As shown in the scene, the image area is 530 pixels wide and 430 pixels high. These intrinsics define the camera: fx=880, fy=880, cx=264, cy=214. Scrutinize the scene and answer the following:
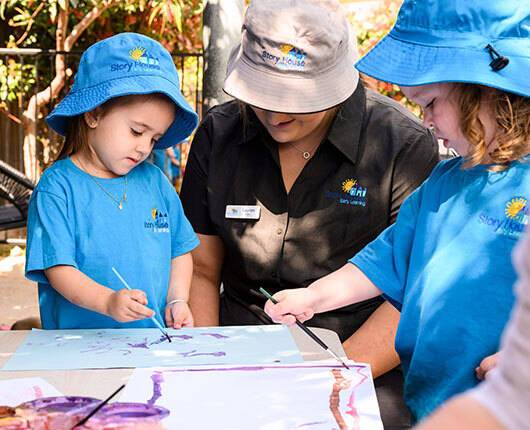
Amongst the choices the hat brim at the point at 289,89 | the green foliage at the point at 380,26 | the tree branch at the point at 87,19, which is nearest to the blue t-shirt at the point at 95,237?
the hat brim at the point at 289,89

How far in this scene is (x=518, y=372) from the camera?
1.88 ft

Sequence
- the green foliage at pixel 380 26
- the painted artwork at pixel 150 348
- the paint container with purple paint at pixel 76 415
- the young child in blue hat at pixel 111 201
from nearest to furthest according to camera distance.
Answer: the paint container with purple paint at pixel 76 415 < the painted artwork at pixel 150 348 < the young child in blue hat at pixel 111 201 < the green foliage at pixel 380 26

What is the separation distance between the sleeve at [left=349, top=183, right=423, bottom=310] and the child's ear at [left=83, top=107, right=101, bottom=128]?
826 millimetres

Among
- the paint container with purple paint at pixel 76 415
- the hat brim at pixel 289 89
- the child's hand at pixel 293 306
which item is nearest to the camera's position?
the paint container with purple paint at pixel 76 415

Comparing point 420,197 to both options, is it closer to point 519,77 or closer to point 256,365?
point 519,77

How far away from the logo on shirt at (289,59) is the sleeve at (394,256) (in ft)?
1.91

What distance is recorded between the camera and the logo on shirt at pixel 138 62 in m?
2.31

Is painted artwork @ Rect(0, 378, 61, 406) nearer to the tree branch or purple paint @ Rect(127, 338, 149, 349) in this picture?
purple paint @ Rect(127, 338, 149, 349)

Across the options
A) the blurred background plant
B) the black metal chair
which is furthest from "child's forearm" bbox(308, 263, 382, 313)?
the blurred background plant

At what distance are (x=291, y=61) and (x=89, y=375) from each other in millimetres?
1039

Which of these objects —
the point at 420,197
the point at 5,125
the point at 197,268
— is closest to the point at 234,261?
the point at 197,268

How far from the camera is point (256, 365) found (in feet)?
5.74

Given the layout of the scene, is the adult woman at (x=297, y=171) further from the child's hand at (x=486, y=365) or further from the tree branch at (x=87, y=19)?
the tree branch at (x=87, y=19)

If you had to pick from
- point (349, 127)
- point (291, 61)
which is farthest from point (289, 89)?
point (349, 127)
